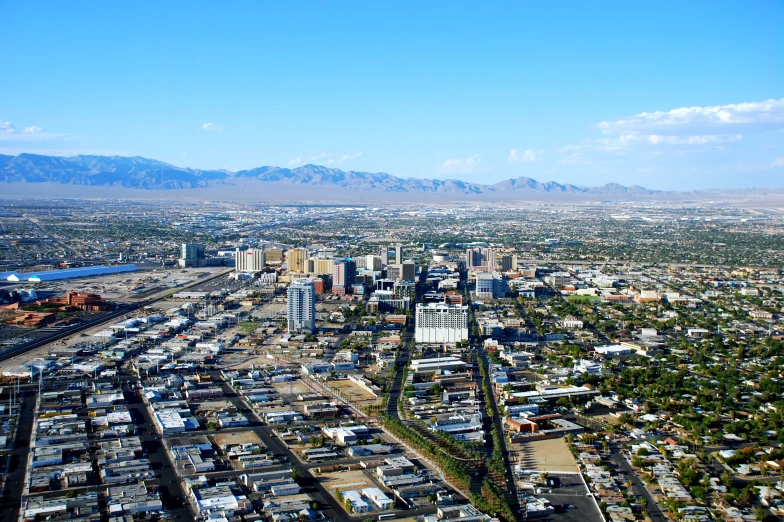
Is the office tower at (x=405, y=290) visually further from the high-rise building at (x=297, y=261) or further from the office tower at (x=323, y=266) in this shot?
the high-rise building at (x=297, y=261)

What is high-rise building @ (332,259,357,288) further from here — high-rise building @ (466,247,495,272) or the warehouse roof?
the warehouse roof

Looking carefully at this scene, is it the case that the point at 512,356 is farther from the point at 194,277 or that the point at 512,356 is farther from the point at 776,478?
the point at 194,277

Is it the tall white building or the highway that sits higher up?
the tall white building

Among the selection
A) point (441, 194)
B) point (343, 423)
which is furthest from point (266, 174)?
point (343, 423)

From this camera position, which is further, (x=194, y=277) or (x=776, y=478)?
(x=194, y=277)

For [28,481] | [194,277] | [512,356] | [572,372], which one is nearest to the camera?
[28,481]

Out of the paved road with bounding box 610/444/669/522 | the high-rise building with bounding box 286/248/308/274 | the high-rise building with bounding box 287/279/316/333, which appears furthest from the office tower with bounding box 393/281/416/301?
the paved road with bounding box 610/444/669/522
